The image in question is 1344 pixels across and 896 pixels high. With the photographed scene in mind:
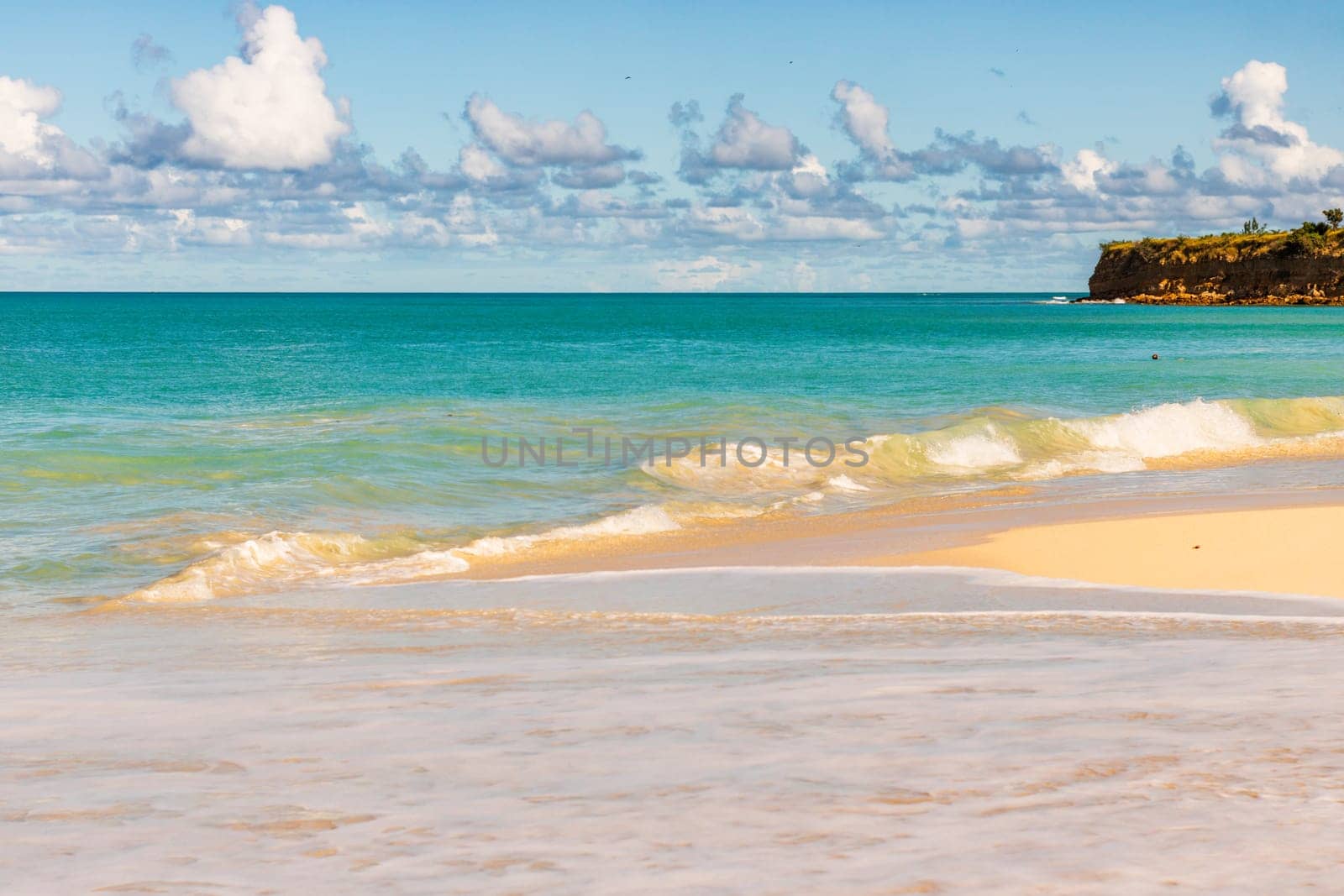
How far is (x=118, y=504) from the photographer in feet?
52.1

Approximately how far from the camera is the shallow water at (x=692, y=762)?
3.18 metres

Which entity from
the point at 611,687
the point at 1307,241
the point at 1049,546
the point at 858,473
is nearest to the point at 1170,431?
the point at 858,473

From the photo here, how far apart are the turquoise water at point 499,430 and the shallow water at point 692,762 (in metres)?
5.64

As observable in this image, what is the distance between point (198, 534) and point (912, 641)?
362 inches

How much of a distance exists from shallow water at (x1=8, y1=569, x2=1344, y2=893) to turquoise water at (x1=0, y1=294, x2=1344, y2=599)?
5644mm

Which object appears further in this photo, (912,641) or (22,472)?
(22,472)

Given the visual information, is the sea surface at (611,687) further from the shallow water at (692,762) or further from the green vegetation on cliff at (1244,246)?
the green vegetation on cliff at (1244,246)

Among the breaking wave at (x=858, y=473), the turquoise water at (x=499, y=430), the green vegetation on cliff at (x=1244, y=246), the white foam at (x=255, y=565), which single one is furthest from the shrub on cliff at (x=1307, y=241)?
the white foam at (x=255, y=565)

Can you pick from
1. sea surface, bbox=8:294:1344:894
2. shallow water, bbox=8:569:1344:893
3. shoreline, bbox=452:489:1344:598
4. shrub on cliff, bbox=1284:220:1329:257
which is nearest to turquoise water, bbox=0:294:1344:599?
sea surface, bbox=8:294:1344:894

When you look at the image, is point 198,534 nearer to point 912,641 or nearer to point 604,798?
point 912,641

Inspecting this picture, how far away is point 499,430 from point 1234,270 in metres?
119

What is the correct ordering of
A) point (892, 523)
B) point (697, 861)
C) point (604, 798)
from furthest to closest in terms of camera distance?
point (892, 523), point (604, 798), point (697, 861)

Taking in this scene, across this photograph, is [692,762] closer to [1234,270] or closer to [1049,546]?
[1049,546]

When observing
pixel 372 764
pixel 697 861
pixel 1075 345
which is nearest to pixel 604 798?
pixel 697 861
